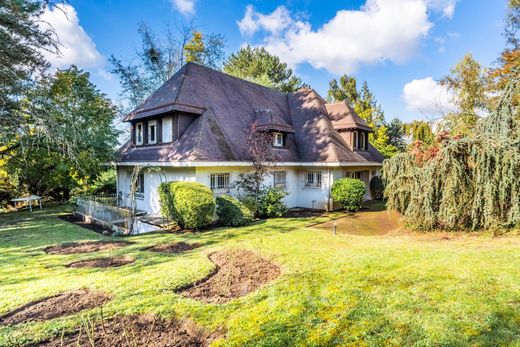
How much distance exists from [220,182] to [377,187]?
1224cm

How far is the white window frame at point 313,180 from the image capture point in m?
16.5

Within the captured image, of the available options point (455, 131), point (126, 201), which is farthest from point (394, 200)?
point (126, 201)

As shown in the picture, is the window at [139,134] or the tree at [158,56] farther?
the tree at [158,56]

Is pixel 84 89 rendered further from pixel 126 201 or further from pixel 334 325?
pixel 334 325

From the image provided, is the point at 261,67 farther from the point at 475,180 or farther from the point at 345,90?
the point at 475,180

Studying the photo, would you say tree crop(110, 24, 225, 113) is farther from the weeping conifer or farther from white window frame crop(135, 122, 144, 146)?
the weeping conifer

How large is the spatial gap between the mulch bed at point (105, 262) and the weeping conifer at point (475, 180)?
362 inches

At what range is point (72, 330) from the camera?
Answer: 11.8 feet

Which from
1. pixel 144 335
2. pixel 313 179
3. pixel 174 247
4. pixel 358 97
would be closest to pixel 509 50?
pixel 313 179

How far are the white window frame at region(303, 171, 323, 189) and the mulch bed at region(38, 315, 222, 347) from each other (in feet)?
44.6

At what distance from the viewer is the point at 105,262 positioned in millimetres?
6719

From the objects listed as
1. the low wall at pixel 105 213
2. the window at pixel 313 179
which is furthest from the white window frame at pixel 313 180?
the low wall at pixel 105 213

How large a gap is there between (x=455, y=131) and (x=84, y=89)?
20645mm

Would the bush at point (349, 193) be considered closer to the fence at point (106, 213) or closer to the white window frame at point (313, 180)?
the white window frame at point (313, 180)
